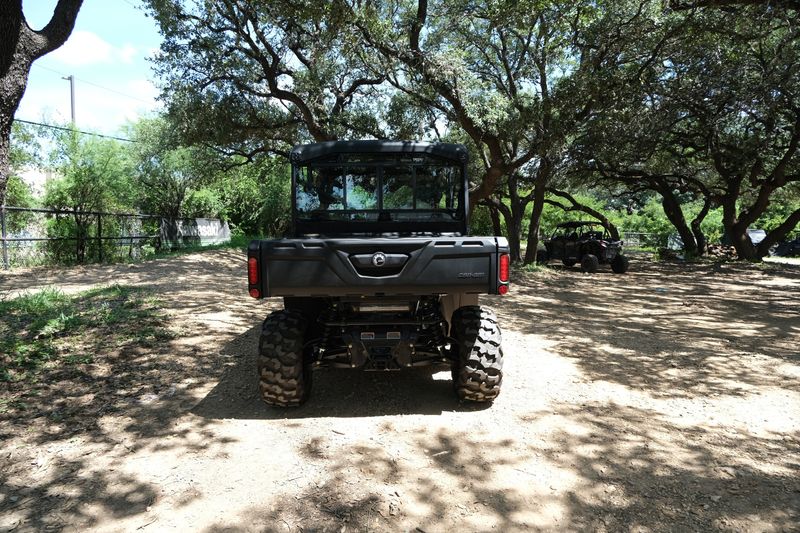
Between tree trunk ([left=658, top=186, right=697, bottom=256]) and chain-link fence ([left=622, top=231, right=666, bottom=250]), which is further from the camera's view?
chain-link fence ([left=622, top=231, right=666, bottom=250])

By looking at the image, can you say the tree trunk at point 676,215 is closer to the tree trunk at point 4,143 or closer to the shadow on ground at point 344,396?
the shadow on ground at point 344,396

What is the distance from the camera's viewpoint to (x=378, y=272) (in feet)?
12.8

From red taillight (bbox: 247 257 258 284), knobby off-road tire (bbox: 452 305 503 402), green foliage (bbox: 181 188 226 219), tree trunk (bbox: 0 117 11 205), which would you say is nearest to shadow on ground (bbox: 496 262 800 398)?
knobby off-road tire (bbox: 452 305 503 402)

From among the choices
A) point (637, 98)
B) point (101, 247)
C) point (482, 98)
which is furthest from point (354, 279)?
point (101, 247)

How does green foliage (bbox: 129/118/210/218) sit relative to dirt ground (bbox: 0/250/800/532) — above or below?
above

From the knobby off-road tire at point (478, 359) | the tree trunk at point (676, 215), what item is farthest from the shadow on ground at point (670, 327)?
the tree trunk at point (676, 215)

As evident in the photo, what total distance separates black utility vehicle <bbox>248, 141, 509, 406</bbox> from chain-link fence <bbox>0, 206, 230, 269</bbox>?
11.5m

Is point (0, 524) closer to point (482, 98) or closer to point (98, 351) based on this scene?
point (98, 351)

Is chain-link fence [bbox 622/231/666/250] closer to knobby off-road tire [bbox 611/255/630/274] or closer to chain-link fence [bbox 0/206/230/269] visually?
knobby off-road tire [bbox 611/255/630/274]

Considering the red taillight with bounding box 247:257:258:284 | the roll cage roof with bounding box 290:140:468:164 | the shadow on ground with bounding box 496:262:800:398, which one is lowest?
the shadow on ground with bounding box 496:262:800:398

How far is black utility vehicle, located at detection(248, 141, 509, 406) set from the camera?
3.84 meters

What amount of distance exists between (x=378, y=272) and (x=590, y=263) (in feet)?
50.5

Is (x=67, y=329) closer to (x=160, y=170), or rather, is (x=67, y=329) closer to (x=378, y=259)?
(x=378, y=259)

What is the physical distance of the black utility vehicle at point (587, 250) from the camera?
17.8 m
